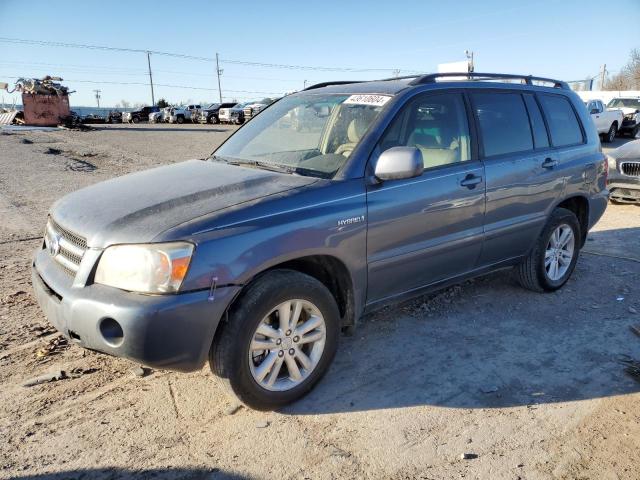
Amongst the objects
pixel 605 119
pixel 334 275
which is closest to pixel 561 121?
pixel 334 275

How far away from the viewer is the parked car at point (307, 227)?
2.54 meters

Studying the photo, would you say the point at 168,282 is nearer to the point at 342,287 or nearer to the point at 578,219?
the point at 342,287

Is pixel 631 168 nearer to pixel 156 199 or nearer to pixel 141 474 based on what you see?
pixel 156 199

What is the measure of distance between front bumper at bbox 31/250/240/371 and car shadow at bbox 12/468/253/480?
1.56 ft

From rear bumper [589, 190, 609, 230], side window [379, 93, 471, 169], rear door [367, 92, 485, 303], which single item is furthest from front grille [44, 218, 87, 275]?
rear bumper [589, 190, 609, 230]

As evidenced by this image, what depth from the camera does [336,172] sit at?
126 inches

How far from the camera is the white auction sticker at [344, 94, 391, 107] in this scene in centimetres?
355

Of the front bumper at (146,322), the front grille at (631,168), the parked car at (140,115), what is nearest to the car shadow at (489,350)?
the front bumper at (146,322)

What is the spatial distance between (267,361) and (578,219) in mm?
3672

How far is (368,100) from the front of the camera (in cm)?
363

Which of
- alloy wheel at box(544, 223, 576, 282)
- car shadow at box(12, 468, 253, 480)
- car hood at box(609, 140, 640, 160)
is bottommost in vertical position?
car shadow at box(12, 468, 253, 480)

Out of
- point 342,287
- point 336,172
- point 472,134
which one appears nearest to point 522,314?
point 472,134

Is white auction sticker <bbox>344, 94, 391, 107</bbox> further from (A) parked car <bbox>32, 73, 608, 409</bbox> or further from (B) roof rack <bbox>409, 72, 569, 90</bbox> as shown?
(B) roof rack <bbox>409, 72, 569, 90</bbox>

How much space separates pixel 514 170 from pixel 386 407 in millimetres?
2204
